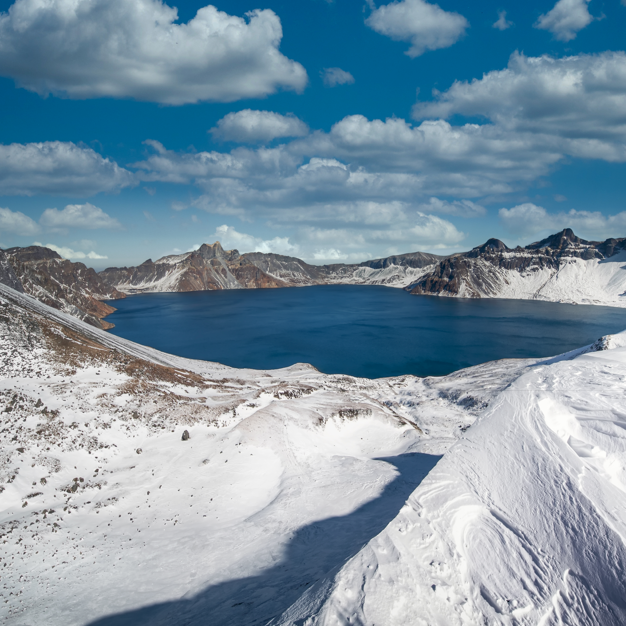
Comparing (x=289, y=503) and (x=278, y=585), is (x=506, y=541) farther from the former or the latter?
(x=289, y=503)

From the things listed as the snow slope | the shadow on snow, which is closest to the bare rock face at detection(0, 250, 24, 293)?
the snow slope

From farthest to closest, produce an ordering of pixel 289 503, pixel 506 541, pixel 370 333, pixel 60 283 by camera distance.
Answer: pixel 60 283 < pixel 370 333 < pixel 289 503 < pixel 506 541

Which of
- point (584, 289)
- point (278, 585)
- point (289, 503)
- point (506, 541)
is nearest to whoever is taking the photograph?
point (506, 541)

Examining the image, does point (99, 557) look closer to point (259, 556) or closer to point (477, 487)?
point (259, 556)

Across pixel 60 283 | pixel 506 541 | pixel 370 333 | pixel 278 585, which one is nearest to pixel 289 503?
pixel 278 585

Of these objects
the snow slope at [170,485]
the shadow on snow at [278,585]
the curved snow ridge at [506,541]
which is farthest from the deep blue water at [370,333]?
the curved snow ridge at [506,541]

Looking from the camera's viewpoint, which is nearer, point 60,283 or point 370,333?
point 370,333
